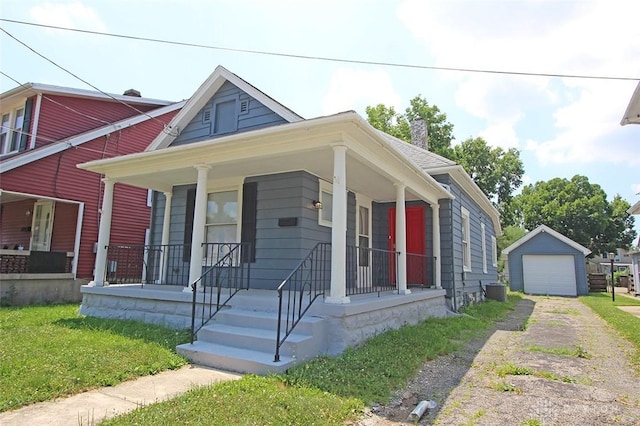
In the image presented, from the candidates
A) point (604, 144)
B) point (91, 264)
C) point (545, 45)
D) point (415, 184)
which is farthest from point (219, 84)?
point (604, 144)

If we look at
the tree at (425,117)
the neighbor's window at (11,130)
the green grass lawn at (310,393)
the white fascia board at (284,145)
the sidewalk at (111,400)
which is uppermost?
the tree at (425,117)

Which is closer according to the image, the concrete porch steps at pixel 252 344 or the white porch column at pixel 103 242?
the concrete porch steps at pixel 252 344

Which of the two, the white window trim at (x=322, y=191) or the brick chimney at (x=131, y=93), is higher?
the brick chimney at (x=131, y=93)

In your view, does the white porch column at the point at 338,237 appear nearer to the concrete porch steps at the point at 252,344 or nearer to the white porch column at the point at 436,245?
the concrete porch steps at the point at 252,344

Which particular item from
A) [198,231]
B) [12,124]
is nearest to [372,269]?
[198,231]

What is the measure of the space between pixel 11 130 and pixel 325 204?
10900 mm

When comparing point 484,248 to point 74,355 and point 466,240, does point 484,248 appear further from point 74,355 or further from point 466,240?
point 74,355

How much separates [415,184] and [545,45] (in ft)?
11.1

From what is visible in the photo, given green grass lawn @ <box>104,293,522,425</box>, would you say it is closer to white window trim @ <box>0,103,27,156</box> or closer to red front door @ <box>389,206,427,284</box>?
red front door @ <box>389,206,427,284</box>

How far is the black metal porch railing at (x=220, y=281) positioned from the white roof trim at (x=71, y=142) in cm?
621

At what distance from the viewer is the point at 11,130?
38.7ft

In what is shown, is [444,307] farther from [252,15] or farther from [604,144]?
[604,144]

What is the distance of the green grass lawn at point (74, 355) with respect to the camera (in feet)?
11.1

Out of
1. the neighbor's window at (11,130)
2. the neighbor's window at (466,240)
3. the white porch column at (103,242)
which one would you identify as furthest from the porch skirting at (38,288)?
the neighbor's window at (466,240)
